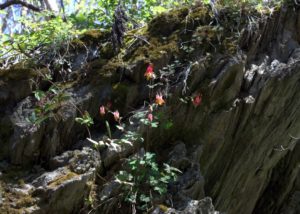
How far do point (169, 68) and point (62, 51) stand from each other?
4.58 feet

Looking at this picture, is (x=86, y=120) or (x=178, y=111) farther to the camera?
(x=178, y=111)

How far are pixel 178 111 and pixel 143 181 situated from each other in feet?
3.68

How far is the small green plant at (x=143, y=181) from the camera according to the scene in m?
4.33

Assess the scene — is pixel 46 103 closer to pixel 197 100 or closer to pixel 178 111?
pixel 178 111

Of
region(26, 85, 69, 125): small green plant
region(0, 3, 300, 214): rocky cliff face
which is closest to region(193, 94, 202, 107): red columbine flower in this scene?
region(0, 3, 300, 214): rocky cliff face

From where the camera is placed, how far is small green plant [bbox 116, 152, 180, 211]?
4.33 metres

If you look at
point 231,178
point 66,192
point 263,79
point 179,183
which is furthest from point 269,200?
point 66,192

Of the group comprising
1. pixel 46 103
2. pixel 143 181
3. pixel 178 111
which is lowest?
pixel 143 181

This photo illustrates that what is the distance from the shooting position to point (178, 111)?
5168 millimetres

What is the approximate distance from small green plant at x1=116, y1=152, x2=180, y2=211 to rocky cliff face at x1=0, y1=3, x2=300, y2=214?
149 millimetres

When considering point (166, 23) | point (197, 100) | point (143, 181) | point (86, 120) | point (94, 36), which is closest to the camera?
point (143, 181)

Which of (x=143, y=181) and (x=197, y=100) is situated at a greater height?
(x=197, y=100)

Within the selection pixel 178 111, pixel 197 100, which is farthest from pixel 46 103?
pixel 197 100

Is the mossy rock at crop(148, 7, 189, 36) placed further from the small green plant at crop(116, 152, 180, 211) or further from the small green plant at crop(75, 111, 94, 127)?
the small green plant at crop(116, 152, 180, 211)
